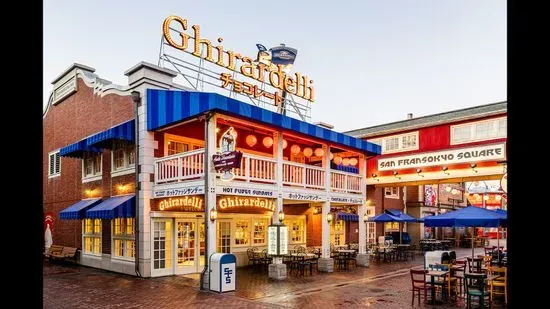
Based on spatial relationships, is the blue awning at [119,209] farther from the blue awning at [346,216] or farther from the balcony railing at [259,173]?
the blue awning at [346,216]

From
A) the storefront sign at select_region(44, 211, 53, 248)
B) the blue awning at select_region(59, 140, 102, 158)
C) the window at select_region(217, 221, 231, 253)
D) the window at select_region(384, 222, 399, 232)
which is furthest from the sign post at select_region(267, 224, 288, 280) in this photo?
the window at select_region(384, 222, 399, 232)

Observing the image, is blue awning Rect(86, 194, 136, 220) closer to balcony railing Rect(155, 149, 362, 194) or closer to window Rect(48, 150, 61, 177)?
balcony railing Rect(155, 149, 362, 194)

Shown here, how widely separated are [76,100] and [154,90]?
804cm

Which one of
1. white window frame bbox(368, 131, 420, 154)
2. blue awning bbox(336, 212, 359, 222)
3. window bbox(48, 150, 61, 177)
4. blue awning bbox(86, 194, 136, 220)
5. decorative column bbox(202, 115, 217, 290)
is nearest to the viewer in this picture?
decorative column bbox(202, 115, 217, 290)

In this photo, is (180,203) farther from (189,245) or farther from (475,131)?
(475,131)

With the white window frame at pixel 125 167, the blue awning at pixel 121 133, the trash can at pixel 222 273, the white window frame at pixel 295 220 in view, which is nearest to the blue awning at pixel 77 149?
the white window frame at pixel 125 167

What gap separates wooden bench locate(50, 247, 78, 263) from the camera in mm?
20844

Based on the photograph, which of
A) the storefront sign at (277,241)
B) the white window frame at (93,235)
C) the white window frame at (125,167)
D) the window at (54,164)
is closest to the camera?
the storefront sign at (277,241)

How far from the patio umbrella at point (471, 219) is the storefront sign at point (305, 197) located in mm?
5581

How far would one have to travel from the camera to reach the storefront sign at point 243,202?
15.3 m

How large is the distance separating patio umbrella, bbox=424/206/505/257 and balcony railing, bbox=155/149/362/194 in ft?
19.7
